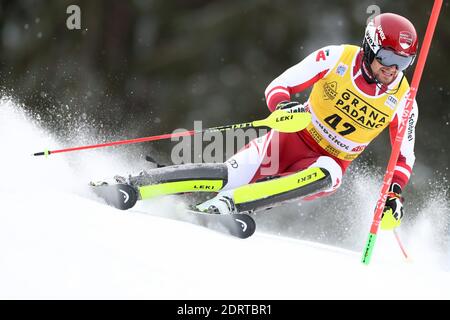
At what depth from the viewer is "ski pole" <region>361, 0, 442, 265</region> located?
335 cm

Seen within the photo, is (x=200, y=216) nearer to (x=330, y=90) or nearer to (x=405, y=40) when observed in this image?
(x=330, y=90)

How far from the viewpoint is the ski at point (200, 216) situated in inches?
142

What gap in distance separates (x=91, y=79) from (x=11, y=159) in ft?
19.4

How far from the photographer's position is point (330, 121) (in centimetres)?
404

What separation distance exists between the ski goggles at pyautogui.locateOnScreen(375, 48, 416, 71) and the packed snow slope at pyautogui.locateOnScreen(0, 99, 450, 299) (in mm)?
949

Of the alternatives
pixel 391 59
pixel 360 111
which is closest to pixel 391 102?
pixel 360 111

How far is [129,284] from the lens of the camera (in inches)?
98.0

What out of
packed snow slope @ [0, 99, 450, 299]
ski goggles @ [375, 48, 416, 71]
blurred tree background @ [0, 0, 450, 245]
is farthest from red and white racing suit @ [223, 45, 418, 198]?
blurred tree background @ [0, 0, 450, 245]

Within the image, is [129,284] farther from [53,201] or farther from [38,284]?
[53,201]

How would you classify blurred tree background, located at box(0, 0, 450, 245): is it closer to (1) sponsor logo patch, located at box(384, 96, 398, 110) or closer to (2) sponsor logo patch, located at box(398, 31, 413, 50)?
(1) sponsor logo patch, located at box(384, 96, 398, 110)

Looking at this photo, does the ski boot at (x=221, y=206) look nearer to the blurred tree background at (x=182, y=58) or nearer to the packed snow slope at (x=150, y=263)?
the packed snow slope at (x=150, y=263)

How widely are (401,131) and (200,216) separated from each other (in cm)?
102

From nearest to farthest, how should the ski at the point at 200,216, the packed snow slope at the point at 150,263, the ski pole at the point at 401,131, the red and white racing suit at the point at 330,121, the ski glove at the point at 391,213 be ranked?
the packed snow slope at the point at 150,263 → the ski pole at the point at 401,131 → the ski at the point at 200,216 → the ski glove at the point at 391,213 → the red and white racing suit at the point at 330,121

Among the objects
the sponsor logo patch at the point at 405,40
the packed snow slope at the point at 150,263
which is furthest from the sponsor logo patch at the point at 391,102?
the packed snow slope at the point at 150,263
